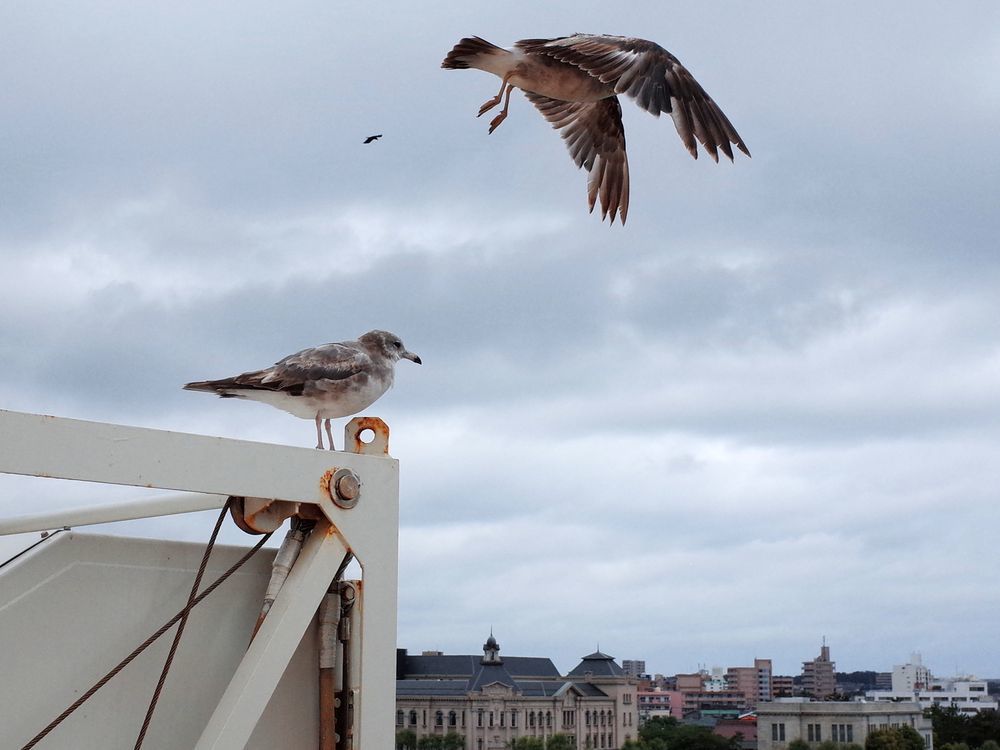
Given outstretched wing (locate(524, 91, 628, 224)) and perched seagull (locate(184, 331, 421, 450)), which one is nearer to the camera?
perched seagull (locate(184, 331, 421, 450))

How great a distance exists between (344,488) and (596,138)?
731 cm

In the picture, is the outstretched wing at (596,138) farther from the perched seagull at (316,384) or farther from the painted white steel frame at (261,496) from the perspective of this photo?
the painted white steel frame at (261,496)

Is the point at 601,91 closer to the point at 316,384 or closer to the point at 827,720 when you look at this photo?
the point at 316,384

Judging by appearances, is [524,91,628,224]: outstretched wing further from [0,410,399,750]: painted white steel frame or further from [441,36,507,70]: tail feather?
[0,410,399,750]: painted white steel frame

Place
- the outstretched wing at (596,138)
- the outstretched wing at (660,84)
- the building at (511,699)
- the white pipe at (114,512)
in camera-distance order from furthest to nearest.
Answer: the building at (511,699)
the outstretched wing at (596,138)
the outstretched wing at (660,84)
the white pipe at (114,512)

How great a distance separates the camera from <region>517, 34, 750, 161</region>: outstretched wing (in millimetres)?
9273

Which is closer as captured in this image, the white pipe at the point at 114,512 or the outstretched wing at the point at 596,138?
the white pipe at the point at 114,512

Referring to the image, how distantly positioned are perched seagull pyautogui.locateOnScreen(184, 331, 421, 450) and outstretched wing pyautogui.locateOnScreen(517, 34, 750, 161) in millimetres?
3257

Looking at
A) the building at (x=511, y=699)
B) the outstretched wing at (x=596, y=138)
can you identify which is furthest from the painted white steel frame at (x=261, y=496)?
the building at (x=511, y=699)

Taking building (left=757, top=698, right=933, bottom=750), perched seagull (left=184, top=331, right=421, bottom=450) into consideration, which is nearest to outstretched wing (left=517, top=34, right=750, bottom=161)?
perched seagull (left=184, top=331, right=421, bottom=450)

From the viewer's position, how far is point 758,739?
19088 centimetres

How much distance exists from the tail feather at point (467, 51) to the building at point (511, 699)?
536 ft

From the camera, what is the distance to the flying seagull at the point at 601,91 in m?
9.37

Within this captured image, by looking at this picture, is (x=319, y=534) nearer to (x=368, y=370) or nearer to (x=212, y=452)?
(x=212, y=452)
